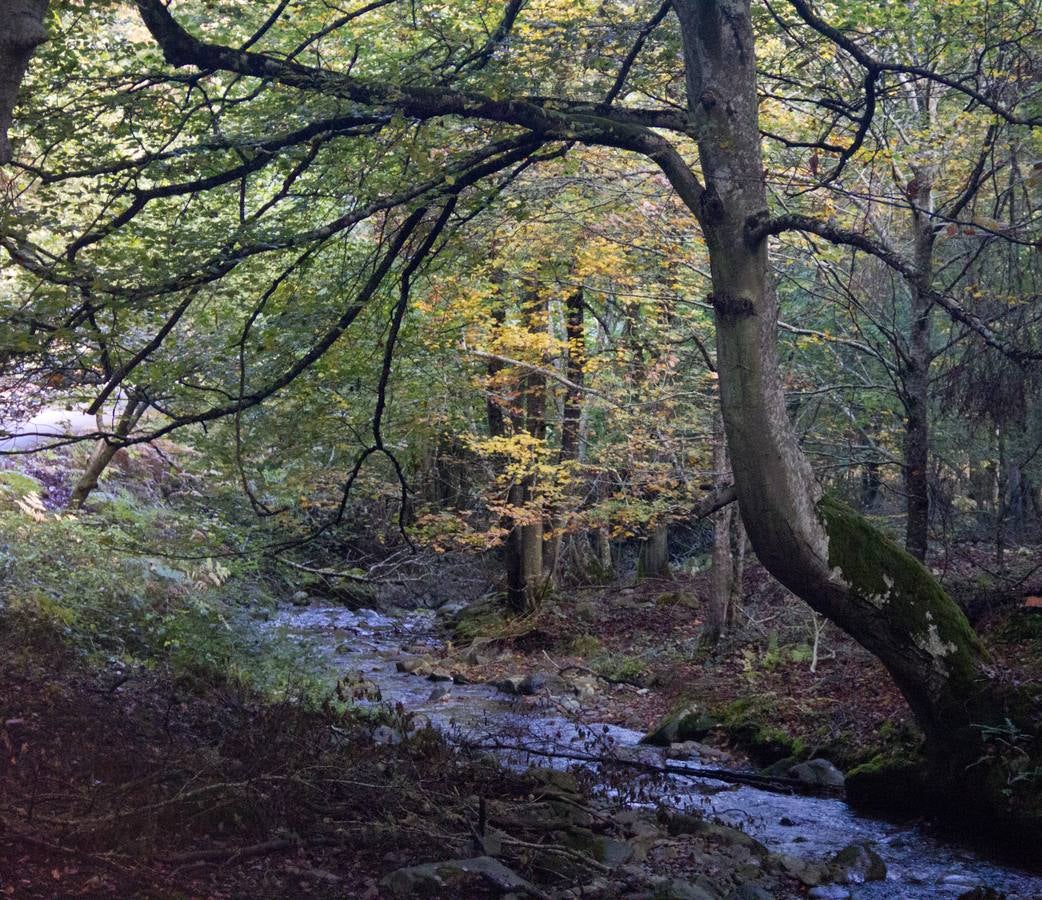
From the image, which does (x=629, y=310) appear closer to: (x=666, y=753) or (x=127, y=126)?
(x=666, y=753)

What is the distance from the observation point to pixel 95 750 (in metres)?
5.57

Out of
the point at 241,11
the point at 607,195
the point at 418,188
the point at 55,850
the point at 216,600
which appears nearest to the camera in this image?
the point at 55,850

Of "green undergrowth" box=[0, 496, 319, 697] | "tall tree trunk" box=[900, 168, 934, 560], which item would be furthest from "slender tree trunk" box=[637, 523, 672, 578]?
"tall tree trunk" box=[900, 168, 934, 560]

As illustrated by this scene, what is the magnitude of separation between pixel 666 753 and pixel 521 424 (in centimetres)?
790

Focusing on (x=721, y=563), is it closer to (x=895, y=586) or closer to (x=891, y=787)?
(x=891, y=787)

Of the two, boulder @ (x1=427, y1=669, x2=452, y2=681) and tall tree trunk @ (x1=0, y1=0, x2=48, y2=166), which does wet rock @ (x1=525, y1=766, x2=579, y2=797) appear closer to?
tall tree trunk @ (x1=0, y1=0, x2=48, y2=166)

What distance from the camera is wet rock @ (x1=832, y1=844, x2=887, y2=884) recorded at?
6.03m

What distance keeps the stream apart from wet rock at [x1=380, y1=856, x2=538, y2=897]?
241 centimetres

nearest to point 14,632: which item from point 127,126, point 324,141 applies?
point 127,126

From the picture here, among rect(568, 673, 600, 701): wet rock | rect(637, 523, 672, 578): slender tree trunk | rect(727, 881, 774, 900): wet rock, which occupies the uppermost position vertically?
rect(637, 523, 672, 578): slender tree trunk

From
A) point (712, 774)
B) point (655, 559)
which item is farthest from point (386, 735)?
point (655, 559)

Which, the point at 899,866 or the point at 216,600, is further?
the point at 216,600

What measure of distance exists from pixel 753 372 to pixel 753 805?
3982 millimetres

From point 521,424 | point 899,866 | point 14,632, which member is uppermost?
point 521,424
